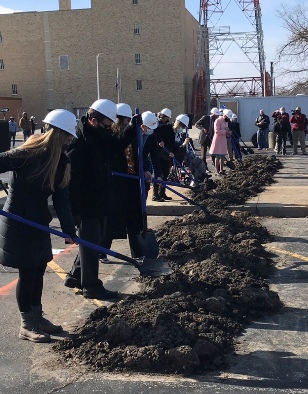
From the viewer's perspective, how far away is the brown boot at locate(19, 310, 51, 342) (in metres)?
4.84

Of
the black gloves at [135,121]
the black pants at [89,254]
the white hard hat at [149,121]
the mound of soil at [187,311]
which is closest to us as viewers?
the mound of soil at [187,311]

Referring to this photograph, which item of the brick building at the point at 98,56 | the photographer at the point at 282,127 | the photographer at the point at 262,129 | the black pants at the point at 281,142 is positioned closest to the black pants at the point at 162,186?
the photographer at the point at 282,127

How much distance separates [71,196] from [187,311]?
1.59 metres

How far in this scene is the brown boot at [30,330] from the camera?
484 centimetres

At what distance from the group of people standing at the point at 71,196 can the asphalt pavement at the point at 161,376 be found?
26 centimetres

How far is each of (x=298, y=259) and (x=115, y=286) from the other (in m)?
2.32

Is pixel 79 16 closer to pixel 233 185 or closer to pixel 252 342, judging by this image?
pixel 233 185

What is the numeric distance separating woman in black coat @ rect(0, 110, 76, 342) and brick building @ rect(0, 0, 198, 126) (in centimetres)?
5560

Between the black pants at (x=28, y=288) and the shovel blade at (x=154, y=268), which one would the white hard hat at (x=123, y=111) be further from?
the black pants at (x=28, y=288)

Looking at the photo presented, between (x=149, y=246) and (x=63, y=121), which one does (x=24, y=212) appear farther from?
(x=149, y=246)

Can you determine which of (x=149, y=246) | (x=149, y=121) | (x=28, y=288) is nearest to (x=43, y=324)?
(x=28, y=288)

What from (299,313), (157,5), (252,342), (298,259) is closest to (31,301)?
(252,342)

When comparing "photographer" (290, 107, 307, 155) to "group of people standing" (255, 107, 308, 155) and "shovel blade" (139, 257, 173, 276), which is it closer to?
"group of people standing" (255, 107, 308, 155)

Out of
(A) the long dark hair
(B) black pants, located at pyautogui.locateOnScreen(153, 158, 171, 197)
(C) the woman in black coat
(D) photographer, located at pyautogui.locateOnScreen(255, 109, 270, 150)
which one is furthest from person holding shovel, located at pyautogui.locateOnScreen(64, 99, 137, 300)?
(D) photographer, located at pyautogui.locateOnScreen(255, 109, 270, 150)
